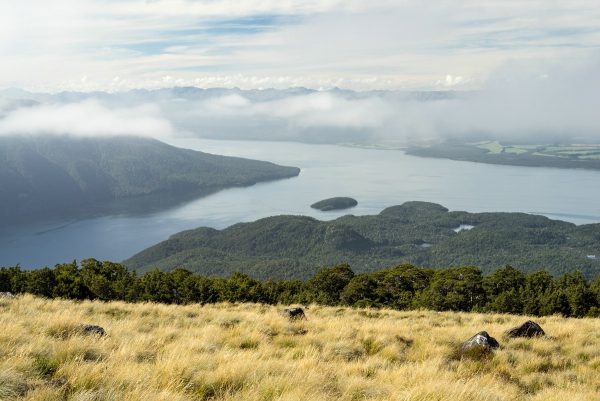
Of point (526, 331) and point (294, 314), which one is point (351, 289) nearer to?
point (294, 314)

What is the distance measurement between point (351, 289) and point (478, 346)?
145ft

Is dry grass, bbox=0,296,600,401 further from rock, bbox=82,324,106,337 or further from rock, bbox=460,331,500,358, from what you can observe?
rock, bbox=460,331,500,358

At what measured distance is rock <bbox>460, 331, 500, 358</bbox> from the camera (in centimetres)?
1359

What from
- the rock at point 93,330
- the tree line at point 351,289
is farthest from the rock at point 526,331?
the tree line at point 351,289

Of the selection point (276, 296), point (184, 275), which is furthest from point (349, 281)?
point (184, 275)

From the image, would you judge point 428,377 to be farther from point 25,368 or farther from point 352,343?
point 25,368

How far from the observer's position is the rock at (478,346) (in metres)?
13.6

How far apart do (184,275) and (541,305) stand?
4063cm

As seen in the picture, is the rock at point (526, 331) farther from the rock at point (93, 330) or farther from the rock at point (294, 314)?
the rock at point (93, 330)

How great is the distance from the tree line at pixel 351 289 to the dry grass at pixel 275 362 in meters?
29.0

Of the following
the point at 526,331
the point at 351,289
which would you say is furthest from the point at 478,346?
the point at 351,289

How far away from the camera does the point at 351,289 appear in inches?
2271

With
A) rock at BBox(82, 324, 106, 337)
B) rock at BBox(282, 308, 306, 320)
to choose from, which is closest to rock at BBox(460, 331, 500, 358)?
rock at BBox(282, 308, 306, 320)

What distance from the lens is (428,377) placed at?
396 inches
